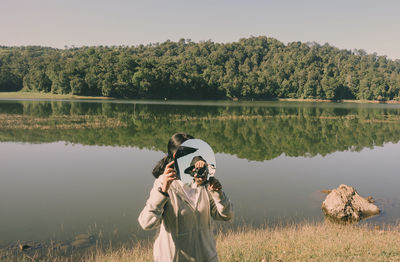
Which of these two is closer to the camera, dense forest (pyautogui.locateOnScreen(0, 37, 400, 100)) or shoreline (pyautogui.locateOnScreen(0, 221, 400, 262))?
shoreline (pyautogui.locateOnScreen(0, 221, 400, 262))

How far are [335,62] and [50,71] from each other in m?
134

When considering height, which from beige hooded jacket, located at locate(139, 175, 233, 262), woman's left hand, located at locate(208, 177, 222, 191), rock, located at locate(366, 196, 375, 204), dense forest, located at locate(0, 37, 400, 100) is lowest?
rock, located at locate(366, 196, 375, 204)

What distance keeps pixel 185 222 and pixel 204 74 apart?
132096 mm

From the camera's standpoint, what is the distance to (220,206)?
3020mm

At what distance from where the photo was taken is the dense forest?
103438mm

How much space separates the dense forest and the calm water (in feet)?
242

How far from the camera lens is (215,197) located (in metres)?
2.97

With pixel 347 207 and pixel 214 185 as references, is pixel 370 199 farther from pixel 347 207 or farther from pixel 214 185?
pixel 214 185

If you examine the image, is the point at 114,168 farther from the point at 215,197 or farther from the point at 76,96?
the point at 76,96

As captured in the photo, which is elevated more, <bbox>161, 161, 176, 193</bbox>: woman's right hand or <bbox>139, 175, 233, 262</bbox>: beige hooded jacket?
<bbox>161, 161, 176, 193</bbox>: woman's right hand

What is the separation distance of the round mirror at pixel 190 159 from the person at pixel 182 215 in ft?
0.38

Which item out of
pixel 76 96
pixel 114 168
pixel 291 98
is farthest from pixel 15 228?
pixel 291 98

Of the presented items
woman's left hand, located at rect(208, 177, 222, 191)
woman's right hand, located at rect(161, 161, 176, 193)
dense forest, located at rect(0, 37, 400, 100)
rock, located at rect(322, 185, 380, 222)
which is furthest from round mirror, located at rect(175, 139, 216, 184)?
dense forest, located at rect(0, 37, 400, 100)

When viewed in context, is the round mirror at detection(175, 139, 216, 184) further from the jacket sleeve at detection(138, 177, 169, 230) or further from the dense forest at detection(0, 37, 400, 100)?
the dense forest at detection(0, 37, 400, 100)
